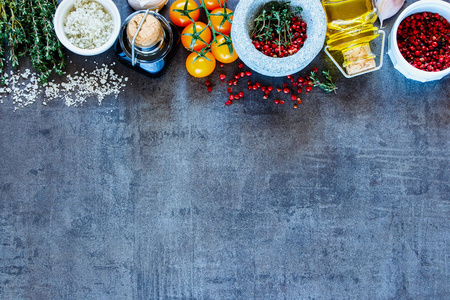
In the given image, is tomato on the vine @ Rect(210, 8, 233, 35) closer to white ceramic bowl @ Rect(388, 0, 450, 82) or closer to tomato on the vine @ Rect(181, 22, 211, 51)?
tomato on the vine @ Rect(181, 22, 211, 51)

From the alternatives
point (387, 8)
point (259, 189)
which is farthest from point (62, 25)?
point (387, 8)

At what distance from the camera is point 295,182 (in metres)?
1.29

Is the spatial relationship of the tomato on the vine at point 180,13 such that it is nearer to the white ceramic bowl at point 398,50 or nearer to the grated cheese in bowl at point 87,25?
the grated cheese in bowl at point 87,25

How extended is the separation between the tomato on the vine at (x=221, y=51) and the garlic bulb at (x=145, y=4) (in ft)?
0.74

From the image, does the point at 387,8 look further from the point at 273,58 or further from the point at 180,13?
the point at 180,13

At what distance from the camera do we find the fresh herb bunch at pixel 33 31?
1191 millimetres

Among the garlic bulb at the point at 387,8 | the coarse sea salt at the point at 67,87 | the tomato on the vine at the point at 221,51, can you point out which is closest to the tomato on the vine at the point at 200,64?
the tomato on the vine at the point at 221,51

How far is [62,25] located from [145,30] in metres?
0.28

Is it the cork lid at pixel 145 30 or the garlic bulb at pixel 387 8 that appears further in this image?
the garlic bulb at pixel 387 8

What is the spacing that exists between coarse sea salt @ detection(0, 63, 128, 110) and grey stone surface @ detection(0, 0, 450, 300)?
0.11 feet

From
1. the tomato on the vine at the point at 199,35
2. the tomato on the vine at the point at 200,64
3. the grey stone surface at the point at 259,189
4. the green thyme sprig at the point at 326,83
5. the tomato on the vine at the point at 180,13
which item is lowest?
the grey stone surface at the point at 259,189

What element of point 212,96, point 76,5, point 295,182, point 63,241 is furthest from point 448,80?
point 63,241

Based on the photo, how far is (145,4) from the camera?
1.23m

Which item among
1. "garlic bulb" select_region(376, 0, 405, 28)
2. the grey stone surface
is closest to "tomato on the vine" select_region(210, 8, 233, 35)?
the grey stone surface
